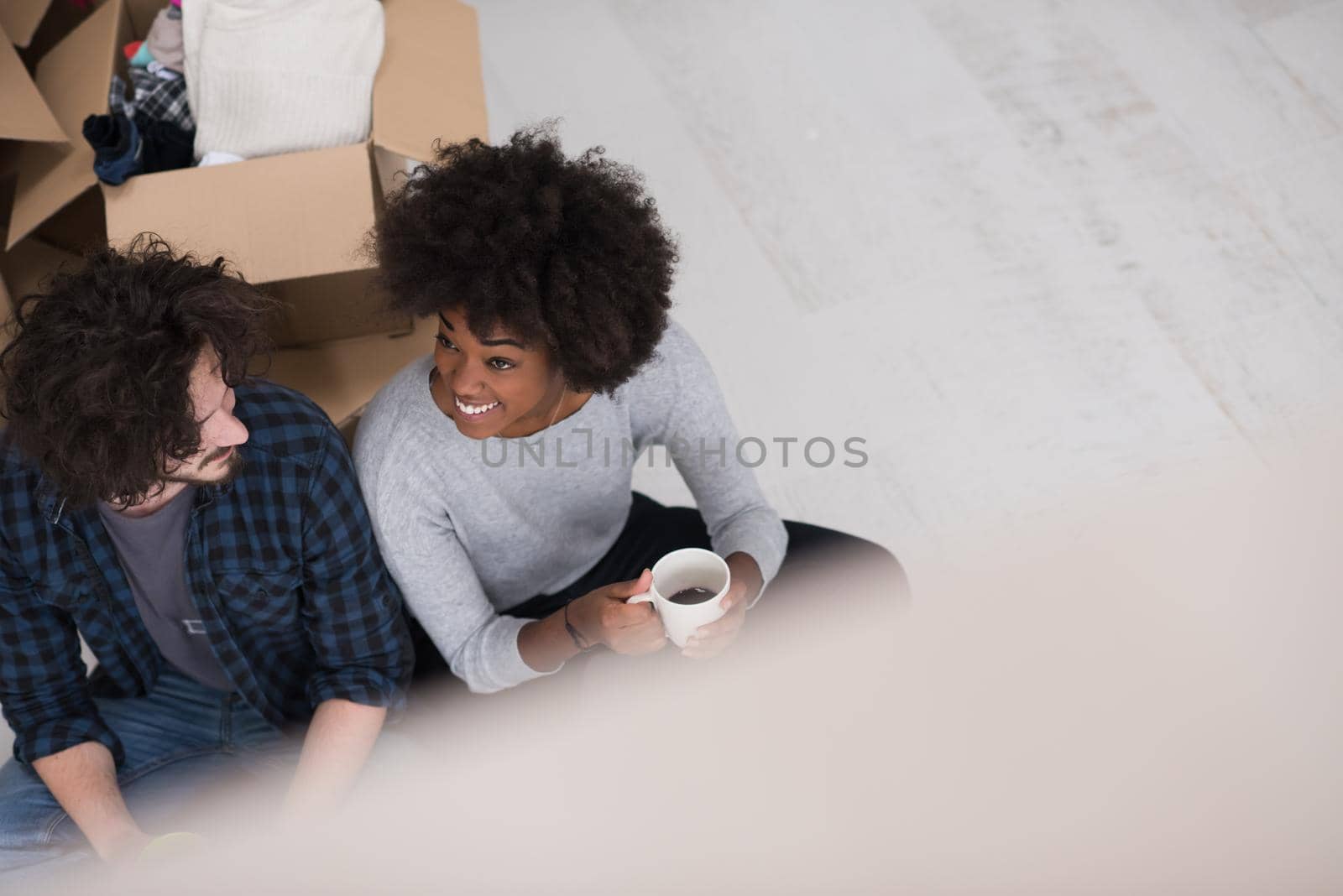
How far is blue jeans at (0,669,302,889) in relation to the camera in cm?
130

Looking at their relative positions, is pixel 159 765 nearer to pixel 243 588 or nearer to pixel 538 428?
pixel 243 588

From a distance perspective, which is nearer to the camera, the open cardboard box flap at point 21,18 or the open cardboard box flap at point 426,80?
the open cardboard box flap at point 426,80

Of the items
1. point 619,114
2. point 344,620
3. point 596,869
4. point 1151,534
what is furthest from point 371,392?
point 1151,534

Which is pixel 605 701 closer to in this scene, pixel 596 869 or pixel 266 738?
pixel 596 869

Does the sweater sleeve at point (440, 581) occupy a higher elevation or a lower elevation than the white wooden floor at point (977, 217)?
higher

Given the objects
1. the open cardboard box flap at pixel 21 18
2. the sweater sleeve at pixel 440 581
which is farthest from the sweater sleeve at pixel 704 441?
the open cardboard box flap at pixel 21 18

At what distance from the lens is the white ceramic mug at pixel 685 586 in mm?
1139

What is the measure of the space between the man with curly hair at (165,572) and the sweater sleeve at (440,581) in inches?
1.3

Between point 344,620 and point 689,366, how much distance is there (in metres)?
0.52

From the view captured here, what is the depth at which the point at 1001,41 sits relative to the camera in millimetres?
2451

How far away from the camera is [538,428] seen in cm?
128

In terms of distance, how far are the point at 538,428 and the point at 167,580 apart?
1.55 feet

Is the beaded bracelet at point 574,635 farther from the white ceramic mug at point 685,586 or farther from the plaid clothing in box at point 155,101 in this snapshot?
the plaid clothing in box at point 155,101

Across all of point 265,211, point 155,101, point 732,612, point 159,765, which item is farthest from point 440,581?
point 155,101
